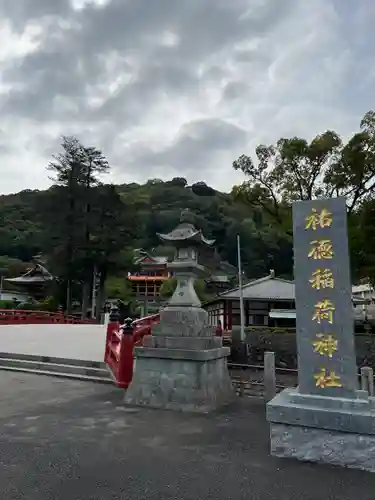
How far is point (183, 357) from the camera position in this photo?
6961 mm

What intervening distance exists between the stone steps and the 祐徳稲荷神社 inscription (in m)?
6.03

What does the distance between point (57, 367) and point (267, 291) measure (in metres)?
20.0

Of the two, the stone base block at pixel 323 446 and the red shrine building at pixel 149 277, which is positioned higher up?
the red shrine building at pixel 149 277

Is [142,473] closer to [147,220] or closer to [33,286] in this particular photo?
[33,286]

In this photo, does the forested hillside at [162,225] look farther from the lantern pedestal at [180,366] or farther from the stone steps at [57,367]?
the lantern pedestal at [180,366]

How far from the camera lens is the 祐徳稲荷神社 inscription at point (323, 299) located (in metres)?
4.65

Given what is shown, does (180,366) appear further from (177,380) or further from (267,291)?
(267,291)

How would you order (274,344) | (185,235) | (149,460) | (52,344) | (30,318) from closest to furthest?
(149,460), (185,235), (52,344), (274,344), (30,318)

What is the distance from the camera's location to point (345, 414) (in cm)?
432

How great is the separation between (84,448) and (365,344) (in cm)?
1866

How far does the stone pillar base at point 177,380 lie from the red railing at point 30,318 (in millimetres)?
18343

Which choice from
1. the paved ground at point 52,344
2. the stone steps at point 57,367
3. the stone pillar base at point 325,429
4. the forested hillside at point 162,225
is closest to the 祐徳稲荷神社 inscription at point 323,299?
the stone pillar base at point 325,429

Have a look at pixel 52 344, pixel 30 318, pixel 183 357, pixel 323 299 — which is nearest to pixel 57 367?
pixel 52 344

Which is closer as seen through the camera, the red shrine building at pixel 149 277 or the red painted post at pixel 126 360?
the red painted post at pixel 126 360
